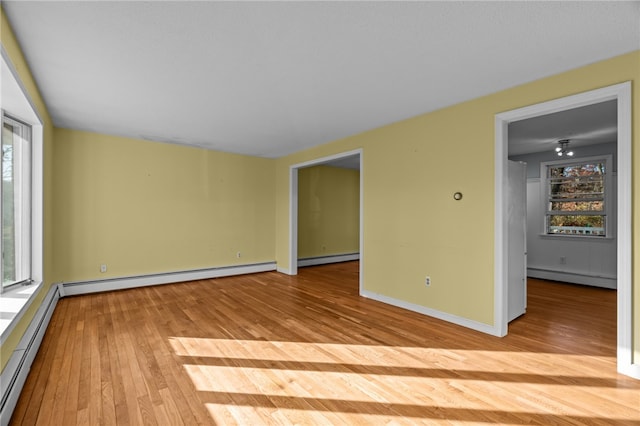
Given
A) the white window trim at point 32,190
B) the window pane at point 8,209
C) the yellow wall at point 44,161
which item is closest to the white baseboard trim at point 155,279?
the yellow wall at point 44,161

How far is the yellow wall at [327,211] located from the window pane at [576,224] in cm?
445

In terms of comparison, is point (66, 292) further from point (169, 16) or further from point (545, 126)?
point (545, 126)

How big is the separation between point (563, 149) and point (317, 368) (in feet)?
19.1

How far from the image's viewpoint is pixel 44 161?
3.65 metres

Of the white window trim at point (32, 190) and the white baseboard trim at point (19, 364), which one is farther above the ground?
the white window trim at point (32, 190)

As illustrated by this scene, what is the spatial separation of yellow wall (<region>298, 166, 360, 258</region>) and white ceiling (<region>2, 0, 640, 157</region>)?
3.86 m

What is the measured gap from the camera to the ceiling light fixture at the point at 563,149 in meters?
5.15

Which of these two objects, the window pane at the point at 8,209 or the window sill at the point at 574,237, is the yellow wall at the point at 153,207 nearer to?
the window pane at the point at 8,209

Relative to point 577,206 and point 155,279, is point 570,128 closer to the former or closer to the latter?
point 577,206

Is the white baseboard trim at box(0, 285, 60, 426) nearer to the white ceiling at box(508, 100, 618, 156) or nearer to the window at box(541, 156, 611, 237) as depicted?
the white ceiling at box(508, 100, 618, 156)

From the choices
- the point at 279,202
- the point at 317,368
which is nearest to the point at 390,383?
the point at 317,368

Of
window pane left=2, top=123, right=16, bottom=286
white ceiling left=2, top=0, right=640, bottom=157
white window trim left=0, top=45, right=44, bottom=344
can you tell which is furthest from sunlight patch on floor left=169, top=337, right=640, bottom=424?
white ceiling left=2, top=0, right=640, bottom=157

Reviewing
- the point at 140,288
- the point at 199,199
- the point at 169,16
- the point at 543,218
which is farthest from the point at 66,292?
the point at 543,218

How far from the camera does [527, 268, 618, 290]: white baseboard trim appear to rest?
5074 millimetres
